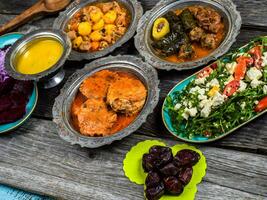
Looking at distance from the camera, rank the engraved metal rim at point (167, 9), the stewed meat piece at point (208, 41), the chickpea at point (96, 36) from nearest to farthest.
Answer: the engraved metal rim at point (167, 9)
the stewed meat piece at point (208, 41)
the chickpea at point (96, 36)

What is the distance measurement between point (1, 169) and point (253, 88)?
165 centimetres

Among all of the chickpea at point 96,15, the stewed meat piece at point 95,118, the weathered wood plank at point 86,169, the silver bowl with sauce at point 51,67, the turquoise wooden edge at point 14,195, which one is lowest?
the turquoise wooden edge at point 14,195

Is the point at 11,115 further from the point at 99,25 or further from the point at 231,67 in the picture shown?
the point at 231,67

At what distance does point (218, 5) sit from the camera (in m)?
3.21

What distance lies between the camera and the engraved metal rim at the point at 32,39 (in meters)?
2.96

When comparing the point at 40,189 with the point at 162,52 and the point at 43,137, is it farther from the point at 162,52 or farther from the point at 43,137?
the point at 162,52

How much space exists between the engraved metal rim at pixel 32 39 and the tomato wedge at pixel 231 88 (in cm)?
106

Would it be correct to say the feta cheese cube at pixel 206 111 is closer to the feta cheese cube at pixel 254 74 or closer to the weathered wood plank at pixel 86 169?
the weathered wood plank at pixel 86 169

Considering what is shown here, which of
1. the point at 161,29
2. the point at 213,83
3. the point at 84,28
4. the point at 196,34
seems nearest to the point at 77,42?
the point at 84,28

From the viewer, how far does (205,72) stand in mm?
2791

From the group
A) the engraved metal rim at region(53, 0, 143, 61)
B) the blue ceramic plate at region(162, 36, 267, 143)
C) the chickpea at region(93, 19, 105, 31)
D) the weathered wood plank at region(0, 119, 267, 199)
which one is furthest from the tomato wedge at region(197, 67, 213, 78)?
the chickpea at region(93, 19, 105, 31)

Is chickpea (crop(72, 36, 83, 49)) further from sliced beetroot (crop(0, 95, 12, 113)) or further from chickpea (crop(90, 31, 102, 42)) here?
sliced beetroot (crop(0, 95, 12, 113))

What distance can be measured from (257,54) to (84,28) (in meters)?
1.33

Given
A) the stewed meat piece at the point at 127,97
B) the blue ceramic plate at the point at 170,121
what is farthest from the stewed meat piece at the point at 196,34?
the stewed meat piece at the point at 127,97
